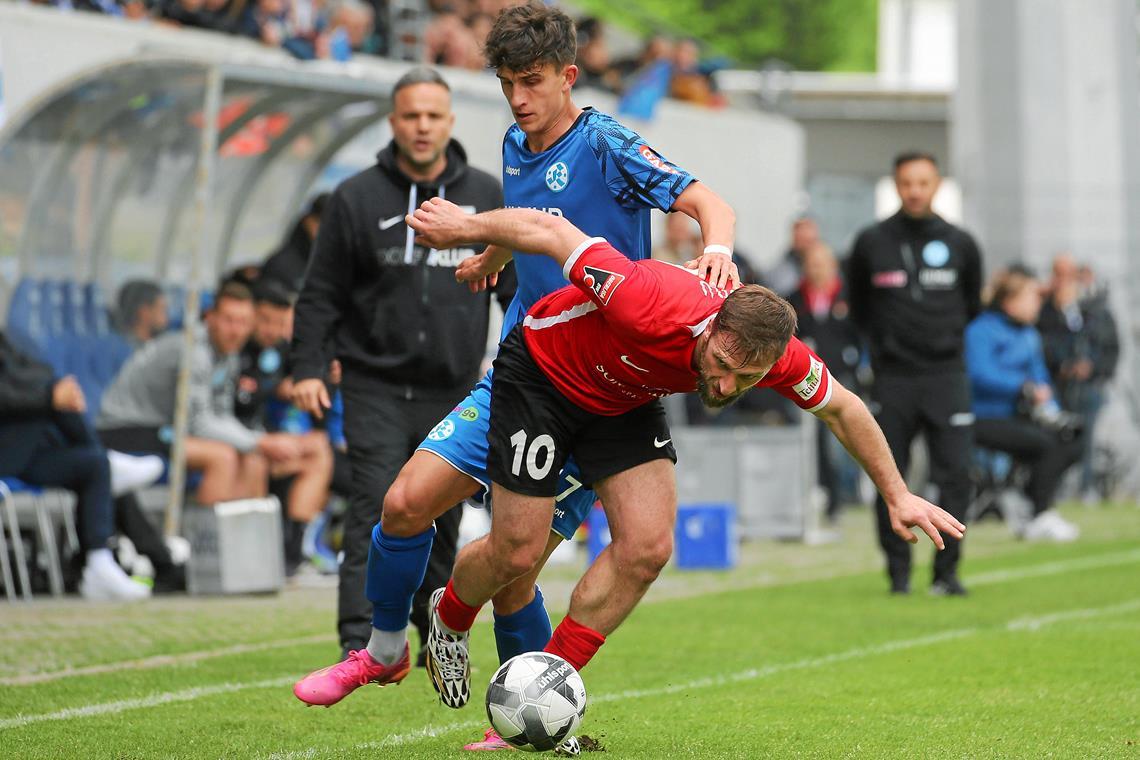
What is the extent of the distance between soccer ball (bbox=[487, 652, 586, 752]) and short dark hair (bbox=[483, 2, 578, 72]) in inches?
75.8

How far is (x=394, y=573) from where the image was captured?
623 centimetres

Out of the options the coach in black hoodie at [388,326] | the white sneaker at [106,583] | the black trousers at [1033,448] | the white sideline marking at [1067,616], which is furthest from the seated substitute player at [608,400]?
the black trousers at [1033,448]

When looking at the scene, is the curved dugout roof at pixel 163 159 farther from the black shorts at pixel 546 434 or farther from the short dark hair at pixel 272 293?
the black shorts at pixel 546 434

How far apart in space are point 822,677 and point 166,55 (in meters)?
6.89

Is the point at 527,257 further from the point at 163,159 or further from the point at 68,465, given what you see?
the point at 163,159

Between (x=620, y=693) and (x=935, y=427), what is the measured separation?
457cm

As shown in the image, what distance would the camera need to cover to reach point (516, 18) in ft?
19.4

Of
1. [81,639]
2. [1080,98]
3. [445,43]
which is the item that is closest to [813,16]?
[1080,98]

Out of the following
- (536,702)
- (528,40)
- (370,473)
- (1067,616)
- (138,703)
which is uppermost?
(528,40)

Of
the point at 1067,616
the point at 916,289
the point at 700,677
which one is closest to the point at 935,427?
the point at 916,289

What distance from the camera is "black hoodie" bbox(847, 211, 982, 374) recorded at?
11.4 meters

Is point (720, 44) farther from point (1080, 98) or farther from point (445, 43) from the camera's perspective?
point (445, 43)

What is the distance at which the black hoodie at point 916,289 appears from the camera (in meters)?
11.4

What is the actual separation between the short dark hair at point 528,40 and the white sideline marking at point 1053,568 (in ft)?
22.4
